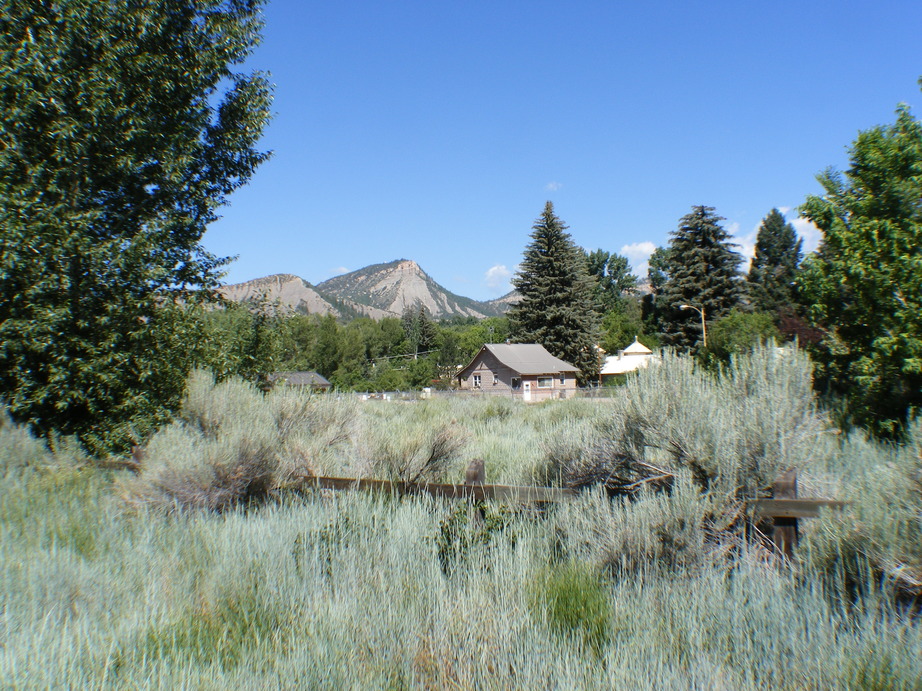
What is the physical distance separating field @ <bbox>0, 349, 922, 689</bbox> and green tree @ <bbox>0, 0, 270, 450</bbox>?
2.83 m

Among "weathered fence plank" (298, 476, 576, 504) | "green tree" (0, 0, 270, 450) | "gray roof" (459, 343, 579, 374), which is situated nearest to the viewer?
"weathered fence plank" (298, 476, 576, 504)

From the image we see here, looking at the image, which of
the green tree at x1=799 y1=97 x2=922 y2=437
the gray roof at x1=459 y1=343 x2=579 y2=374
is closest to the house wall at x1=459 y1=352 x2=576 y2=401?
the gray roof at x1=459 y1=343 x2=579 y2=374

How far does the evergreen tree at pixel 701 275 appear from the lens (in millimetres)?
46875

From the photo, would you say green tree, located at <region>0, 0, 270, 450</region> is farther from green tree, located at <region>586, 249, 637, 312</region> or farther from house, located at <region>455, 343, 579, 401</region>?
green tree, located at <region>586, 249, 637, 312</region>

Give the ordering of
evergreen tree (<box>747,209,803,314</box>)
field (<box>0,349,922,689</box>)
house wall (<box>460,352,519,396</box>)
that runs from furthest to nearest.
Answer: evergreen tree (<box>747,209,803,314</box>) < house wall (<box>460,352,519,396</box>) < field (<box>0,349,922,689</box>)

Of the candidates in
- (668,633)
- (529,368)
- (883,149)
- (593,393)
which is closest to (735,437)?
(668,633)

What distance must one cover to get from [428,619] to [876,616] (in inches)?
89.4

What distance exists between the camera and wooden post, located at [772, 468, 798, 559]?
3760 mm

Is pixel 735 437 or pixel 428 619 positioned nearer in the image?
pixel 428 619

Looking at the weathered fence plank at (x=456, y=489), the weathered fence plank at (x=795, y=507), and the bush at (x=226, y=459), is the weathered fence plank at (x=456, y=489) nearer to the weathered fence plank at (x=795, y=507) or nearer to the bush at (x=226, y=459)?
the bush at (x=226, y=459)

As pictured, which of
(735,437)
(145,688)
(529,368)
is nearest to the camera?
(145,688)

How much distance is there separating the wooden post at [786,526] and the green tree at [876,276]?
5.46m

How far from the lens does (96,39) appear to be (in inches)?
341

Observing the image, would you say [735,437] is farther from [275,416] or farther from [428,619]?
[275,416]
